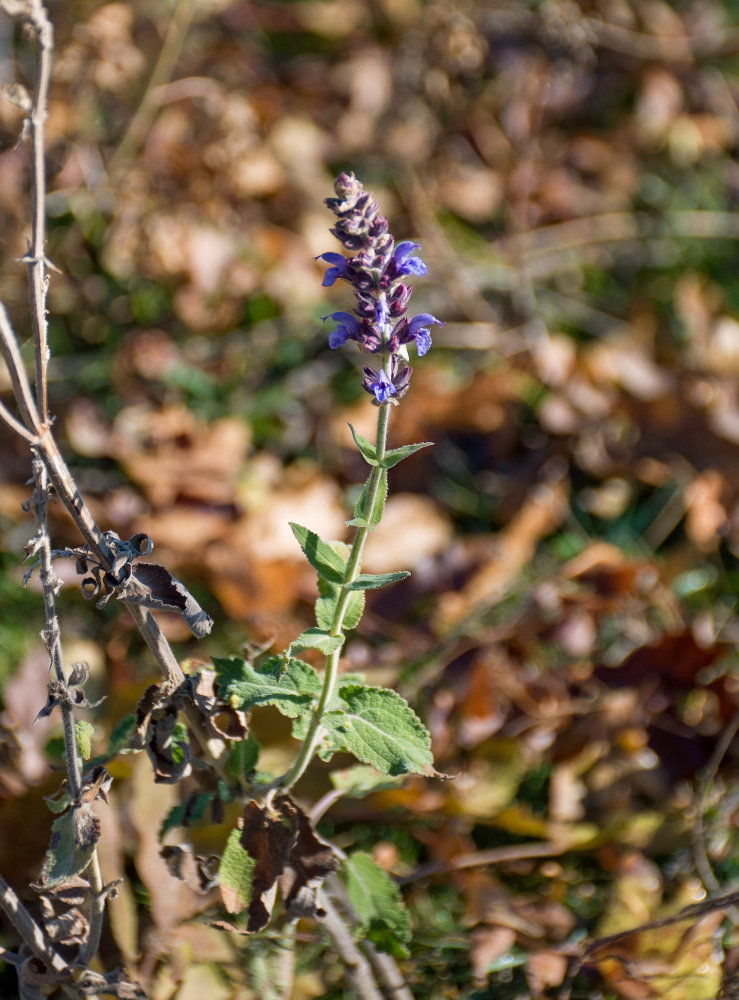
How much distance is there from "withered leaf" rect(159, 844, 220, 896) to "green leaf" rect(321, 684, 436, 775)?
30 centimetres

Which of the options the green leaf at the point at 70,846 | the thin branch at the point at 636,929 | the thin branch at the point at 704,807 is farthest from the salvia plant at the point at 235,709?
the thin branch at the point at 704,807

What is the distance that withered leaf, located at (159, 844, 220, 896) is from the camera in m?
1.45

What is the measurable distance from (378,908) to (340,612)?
645 mm

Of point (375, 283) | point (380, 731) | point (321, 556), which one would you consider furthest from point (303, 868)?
point (375, 283)

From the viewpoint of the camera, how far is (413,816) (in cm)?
208

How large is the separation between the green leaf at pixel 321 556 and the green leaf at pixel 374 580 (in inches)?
1.6

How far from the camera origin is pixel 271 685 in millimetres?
1383

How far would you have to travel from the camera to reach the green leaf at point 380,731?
4.35 feet

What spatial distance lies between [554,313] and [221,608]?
1804 mm

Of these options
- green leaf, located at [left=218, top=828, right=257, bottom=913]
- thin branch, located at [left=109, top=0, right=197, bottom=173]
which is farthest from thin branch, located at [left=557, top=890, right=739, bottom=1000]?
thin branch, located at [left=109, top=0, right=197, bottom=173]

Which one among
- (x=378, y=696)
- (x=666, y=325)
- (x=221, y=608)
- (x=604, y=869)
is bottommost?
(x=604, y=869)

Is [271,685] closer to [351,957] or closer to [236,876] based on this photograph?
[236,876]

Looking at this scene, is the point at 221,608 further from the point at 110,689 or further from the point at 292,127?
the point at 292,127

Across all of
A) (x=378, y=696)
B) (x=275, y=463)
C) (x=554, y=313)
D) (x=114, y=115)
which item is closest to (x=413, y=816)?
(x=378, y=696)
